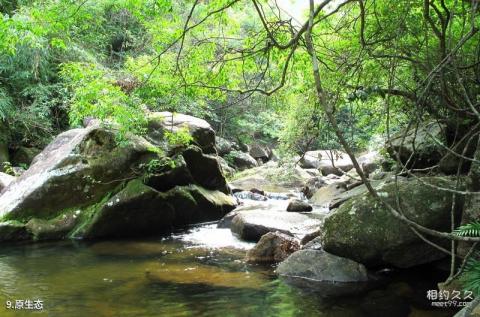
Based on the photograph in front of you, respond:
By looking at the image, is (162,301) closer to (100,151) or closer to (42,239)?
(42,239)

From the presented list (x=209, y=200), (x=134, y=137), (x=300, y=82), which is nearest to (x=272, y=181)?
(x=209, y=200)

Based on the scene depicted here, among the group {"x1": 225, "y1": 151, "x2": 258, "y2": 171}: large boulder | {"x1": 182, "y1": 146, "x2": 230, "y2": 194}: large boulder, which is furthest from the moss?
{"x1": 225, "y1": 151, "x2": 258, "y2": 171}: large boulder

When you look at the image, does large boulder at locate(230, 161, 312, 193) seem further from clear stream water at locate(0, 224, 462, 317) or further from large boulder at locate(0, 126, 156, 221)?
clear stream water at locate(0, 224, 462, 317)

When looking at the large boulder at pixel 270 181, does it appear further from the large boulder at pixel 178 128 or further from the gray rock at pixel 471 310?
the gray rock at pixel 471 310

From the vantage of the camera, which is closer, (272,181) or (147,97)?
(147,97)

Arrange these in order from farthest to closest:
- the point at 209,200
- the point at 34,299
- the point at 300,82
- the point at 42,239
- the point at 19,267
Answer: the point at 209,200 → the point at 42,239 → the point at 300,82 → the point at 19,267 → the point at 34,299

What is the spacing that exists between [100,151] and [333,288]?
599 cm

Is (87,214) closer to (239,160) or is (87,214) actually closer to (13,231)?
(13,231)

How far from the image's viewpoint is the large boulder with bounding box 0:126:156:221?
352 inches

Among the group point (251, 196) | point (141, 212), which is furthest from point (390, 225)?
point (251, 196)

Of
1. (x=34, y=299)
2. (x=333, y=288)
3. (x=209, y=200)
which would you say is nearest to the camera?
(x=34, y=299)

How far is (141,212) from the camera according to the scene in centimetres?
959

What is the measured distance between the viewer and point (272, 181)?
57.2 ft

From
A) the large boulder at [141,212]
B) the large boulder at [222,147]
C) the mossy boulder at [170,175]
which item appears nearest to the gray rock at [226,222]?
the large boulder at [141,212]
